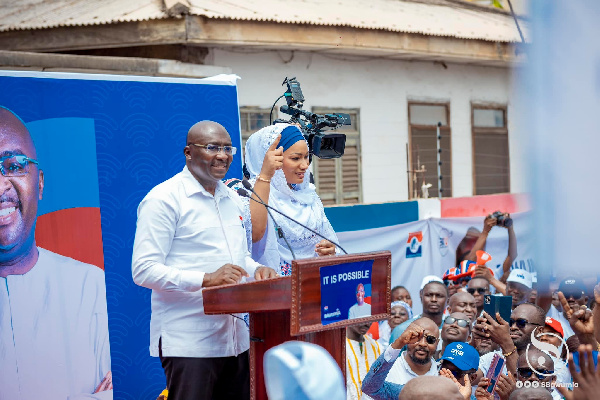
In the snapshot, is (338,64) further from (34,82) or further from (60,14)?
(34,82)

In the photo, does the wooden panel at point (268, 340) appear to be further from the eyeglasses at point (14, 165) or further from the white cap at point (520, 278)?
the white cap at point (520, 278)

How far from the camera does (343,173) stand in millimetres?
11305

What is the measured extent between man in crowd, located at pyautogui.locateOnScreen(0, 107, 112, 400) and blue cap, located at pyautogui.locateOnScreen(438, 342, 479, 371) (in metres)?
1.94

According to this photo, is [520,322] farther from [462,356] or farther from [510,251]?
[510,251]

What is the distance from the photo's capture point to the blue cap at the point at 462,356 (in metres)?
4.45

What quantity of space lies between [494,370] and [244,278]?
1.62 metres

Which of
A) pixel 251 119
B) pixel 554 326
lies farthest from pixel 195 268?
pixel 251 119

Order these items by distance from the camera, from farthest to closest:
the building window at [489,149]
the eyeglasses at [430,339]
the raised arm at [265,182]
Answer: the building window at [489,149]
the eyeglasses at [430,339]
the raised arm at [265,182]

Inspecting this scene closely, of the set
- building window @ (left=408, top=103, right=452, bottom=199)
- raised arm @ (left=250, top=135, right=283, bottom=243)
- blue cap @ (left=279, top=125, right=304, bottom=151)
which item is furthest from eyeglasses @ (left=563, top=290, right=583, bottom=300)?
building window @ (left=408, top=103, right=452, bottom=199)

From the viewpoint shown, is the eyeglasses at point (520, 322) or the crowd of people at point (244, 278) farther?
the eyeglasses at point (520, 322)

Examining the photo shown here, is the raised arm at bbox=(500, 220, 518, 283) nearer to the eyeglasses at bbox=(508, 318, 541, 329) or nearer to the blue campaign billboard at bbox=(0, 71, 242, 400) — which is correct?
the eyeglasses at bbox=(508, 318, 541, 329)

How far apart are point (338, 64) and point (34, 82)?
7010 millimetres

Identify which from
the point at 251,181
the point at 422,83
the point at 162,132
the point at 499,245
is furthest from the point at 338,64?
the point at 251,181

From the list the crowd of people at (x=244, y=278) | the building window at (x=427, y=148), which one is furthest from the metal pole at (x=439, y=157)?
the crowd of people at (x=244, y=278)
